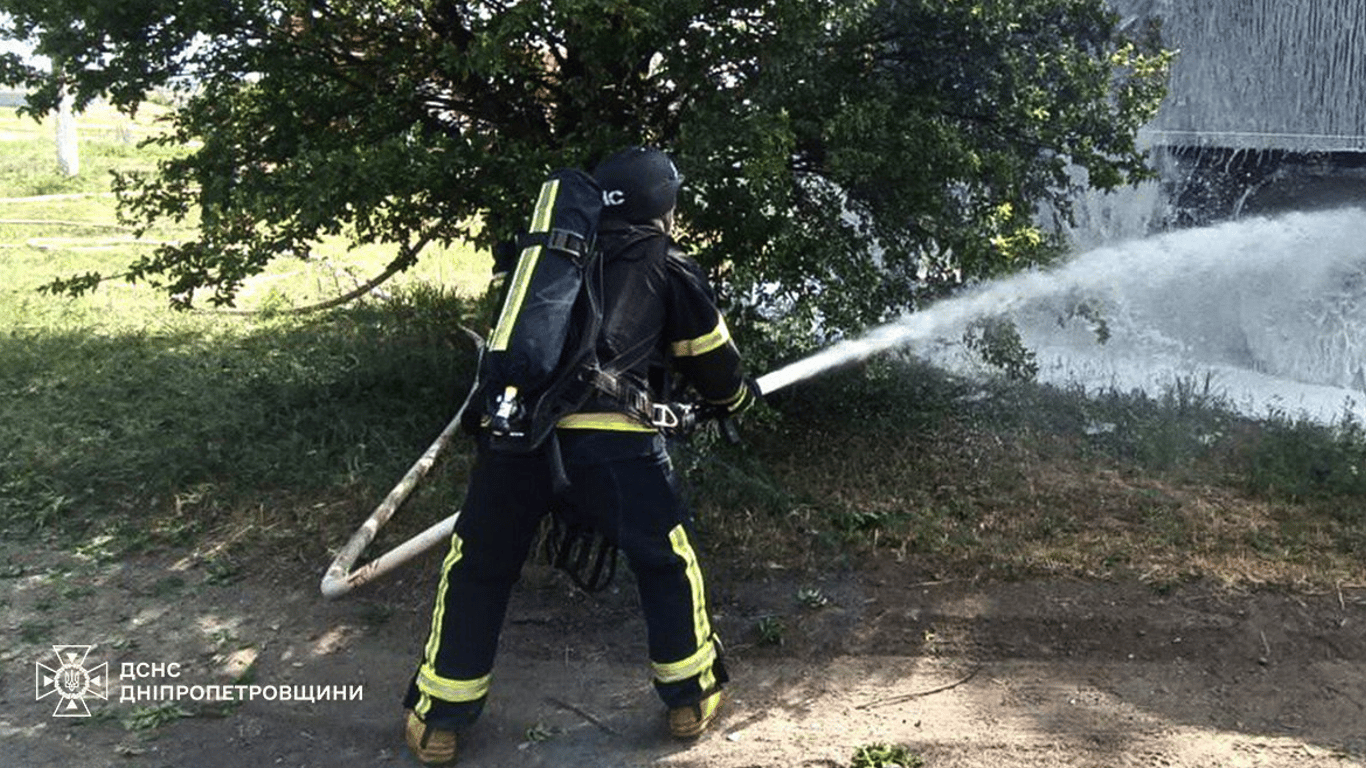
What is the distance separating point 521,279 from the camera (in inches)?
139

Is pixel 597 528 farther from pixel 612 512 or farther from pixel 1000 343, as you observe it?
pixel 1000 343

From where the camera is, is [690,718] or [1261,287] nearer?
[690,718]

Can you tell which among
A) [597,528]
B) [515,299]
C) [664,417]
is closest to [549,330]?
[515,299]

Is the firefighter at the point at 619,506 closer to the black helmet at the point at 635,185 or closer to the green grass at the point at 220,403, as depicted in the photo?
the black helmet at the point at 635,185

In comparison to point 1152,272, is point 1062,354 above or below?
below

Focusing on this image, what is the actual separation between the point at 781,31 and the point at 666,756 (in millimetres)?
2773

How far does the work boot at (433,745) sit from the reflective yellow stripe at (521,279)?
3.81 ft

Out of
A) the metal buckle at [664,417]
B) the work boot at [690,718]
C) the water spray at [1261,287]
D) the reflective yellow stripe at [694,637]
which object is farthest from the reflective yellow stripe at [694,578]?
the water spray at [1261,287]

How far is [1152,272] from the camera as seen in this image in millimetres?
7168

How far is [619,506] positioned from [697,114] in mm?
2004

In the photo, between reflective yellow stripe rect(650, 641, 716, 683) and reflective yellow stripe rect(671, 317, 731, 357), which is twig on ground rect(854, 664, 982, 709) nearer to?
reflective yellow stripe rect(650, 641, 716, 683)

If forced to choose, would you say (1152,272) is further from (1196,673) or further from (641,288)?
(641,288)

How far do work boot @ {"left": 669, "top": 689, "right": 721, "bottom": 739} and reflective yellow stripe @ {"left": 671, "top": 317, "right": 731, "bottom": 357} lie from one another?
1.04 meters

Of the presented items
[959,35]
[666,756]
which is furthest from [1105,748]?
[959,35]
